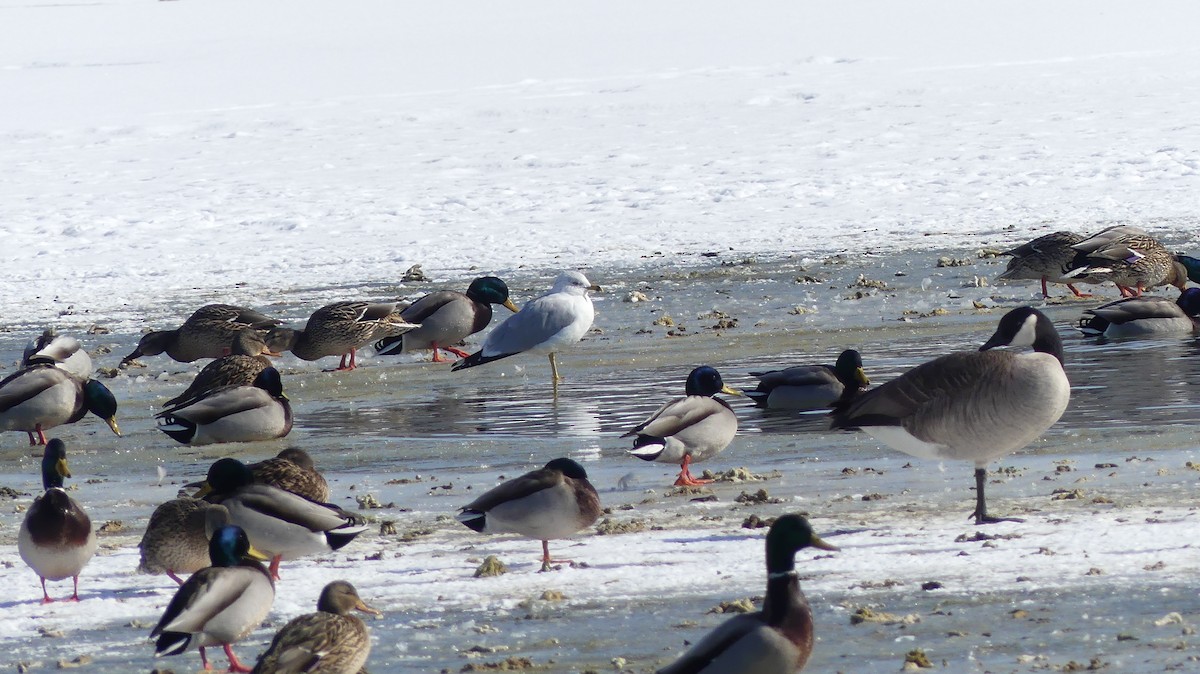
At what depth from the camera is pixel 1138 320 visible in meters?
12.4

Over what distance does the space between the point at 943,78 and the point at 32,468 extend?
957 inches

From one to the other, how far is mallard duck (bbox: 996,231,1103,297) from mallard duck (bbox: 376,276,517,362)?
4.58 metres

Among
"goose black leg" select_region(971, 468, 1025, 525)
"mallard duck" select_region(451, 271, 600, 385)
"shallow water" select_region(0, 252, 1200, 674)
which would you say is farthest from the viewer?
"mallard duck" select_region(451, 271, 600, 385)

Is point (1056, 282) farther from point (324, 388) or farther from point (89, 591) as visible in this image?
point (89, 591)

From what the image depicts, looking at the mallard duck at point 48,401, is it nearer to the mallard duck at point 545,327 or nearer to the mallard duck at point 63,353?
the mallard duck at point 63,353

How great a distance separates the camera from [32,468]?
9.84m

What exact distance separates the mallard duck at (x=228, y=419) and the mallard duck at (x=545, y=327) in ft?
7.69

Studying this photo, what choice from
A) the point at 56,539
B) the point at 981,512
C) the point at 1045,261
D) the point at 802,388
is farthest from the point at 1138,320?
the point at 56,539

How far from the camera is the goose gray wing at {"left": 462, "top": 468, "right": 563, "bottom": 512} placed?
6582 millimetres

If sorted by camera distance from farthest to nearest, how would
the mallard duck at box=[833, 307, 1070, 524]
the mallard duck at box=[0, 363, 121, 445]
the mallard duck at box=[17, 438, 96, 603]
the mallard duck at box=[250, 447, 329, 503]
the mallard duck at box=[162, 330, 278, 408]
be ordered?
the mallard duck at box=[162, 330, 278, 408] < the mallard duck at box=[0, 363, 121, 445] < the mallard duck at box=[250, 447, 329, 503] < the mallard duck at box=[833, 307, 1070, 524] < the mallard duck at box=[17, 438, 96, 603]

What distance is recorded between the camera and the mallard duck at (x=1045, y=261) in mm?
14758

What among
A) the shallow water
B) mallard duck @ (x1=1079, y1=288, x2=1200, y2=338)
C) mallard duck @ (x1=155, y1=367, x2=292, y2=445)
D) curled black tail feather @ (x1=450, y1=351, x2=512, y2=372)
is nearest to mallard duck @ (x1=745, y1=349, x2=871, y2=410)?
the shallow water

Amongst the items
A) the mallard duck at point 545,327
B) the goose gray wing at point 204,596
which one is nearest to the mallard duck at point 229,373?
the mallard duck at point 545,327

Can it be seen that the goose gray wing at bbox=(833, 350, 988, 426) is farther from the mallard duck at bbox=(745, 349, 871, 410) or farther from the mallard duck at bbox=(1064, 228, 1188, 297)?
the mallard duck at bbox=(1064, 228, 1188, 297)
